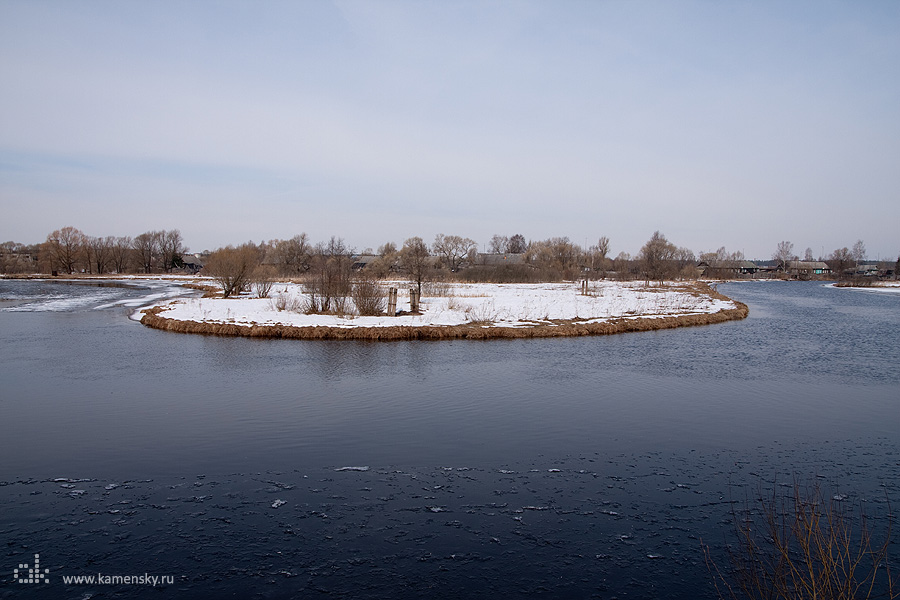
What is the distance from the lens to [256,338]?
830 inches

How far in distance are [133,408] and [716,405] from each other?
11.3 metres

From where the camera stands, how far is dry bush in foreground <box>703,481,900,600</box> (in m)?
4.88

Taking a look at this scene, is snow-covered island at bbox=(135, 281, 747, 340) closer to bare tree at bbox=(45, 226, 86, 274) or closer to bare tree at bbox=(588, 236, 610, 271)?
bare tree at bbox=(588, 236, 610, 271)

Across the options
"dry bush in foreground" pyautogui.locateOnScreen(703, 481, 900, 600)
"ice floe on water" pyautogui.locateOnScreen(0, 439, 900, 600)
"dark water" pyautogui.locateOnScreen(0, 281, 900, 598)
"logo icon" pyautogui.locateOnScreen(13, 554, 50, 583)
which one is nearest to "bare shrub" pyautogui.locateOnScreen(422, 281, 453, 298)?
"dark water" pyautogui.locateOnScreen(0, 281, 900, 598)

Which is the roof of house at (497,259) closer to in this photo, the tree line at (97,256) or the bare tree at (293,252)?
the bare tree at (293,252)

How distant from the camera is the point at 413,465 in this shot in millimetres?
8312

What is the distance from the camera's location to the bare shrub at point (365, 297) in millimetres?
25000

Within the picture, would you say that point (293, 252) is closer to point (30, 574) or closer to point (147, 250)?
point (147, 250)

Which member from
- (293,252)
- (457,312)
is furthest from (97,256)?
(457,312)

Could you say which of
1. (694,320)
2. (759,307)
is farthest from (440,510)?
(759,307)

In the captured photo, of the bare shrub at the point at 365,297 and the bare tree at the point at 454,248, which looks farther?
the bare tree at the point at 454,248

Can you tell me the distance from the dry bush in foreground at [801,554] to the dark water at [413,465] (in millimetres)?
275

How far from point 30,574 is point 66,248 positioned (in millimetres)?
103722

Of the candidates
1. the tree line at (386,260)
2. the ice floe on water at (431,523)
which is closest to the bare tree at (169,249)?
the tree line at (386,260)
